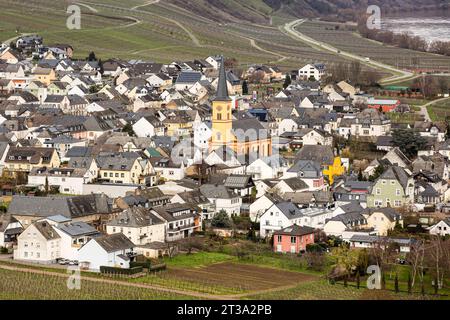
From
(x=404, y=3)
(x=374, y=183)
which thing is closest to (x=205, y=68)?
(x=374, y=183)

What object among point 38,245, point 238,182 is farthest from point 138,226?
point 238,182

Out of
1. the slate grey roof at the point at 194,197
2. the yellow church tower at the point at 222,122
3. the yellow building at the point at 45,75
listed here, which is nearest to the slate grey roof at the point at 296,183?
the slate grey roof at the point at 194,197

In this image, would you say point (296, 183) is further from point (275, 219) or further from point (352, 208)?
point (275, 219)

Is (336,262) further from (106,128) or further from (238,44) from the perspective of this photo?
(238,44)

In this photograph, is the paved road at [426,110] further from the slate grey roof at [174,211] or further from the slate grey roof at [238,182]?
the slate grey roof at [174,211]

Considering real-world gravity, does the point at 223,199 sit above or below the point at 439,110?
below

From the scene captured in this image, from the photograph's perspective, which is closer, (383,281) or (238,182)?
(383,281)
